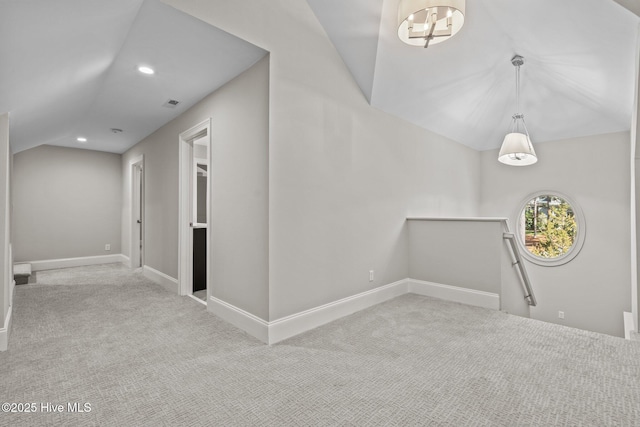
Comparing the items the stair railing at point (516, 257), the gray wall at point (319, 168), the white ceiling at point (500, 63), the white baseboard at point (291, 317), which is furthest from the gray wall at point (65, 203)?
the stair railing at point (516, 257)

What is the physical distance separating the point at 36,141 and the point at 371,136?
484cm

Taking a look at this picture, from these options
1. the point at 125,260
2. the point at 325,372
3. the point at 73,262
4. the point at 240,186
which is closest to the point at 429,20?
the point at 240,186

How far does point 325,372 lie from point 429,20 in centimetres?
276

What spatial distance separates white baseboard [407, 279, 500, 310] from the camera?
345 cm

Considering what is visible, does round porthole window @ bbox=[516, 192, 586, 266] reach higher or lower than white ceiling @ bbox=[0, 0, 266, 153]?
lower

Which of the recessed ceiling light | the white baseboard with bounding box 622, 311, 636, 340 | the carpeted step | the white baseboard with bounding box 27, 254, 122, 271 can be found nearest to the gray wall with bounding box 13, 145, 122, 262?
the white baseboard with bounding box 27, 254, 122, 271

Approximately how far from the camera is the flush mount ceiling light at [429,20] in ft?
7.28

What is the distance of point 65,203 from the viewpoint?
5.86 metres

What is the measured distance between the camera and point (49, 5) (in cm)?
162

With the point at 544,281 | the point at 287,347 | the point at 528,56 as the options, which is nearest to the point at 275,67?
the point at 287,347

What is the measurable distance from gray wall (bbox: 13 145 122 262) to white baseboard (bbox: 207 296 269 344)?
446cm

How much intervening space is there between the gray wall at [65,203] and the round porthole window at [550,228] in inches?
326

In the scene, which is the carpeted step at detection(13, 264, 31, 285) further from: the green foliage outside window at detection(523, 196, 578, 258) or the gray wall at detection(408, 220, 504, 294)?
the green foliage outside window at detection(523, 196, 578, 258)

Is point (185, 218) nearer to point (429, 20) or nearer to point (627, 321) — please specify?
point (429, 20)
